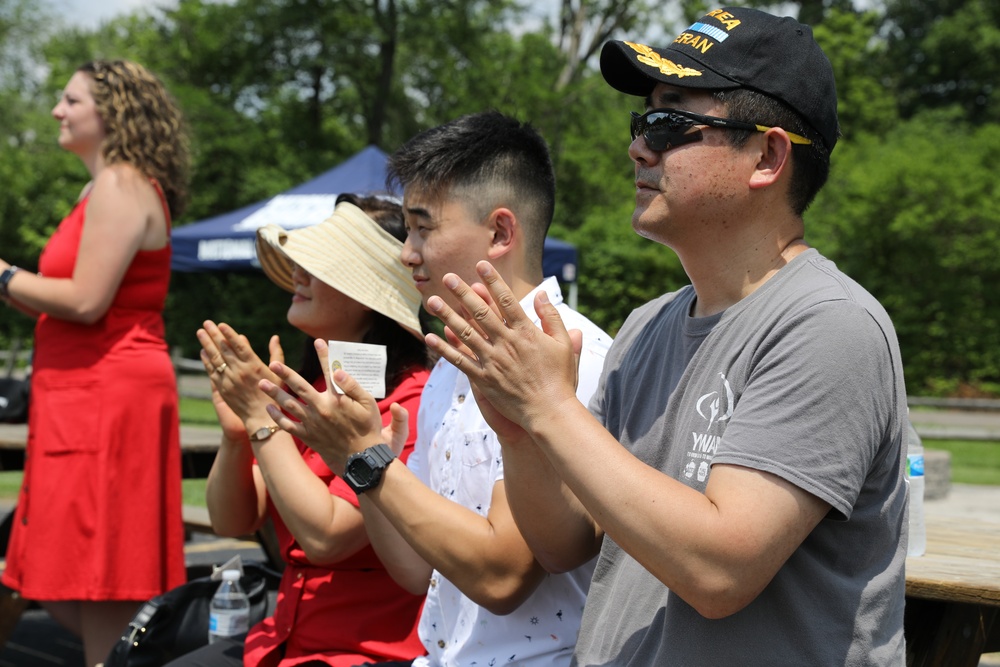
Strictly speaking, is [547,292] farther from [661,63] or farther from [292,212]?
[292,212]

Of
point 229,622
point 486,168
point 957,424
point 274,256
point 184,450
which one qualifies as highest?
point 486,168

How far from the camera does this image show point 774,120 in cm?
188

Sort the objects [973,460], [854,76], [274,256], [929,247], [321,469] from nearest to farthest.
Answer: [321,469] → [274,256] → [973,460] → [929,247] → [854,76]

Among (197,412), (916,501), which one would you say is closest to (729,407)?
(916,501)

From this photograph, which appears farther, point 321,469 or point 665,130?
→ point 321,469

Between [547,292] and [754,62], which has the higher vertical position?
[754,62]

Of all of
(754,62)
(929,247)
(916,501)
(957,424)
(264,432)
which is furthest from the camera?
(929,247)

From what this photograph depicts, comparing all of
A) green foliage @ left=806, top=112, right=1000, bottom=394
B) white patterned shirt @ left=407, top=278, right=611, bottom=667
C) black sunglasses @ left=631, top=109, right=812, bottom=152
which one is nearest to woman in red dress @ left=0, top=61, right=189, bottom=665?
white patterned shirt @ left=407, top=278, right=611, bottom=667

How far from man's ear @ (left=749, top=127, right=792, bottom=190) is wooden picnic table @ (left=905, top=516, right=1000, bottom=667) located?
0.97m

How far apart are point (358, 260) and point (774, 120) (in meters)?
1.57

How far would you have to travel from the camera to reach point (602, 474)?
1.67 metres

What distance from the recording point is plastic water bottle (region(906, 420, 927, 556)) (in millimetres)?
2607

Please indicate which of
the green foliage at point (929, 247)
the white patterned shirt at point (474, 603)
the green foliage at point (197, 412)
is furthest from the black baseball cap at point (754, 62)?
the green foliage at point (929, 247)

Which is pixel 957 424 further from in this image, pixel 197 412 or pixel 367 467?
pixel 367 467
